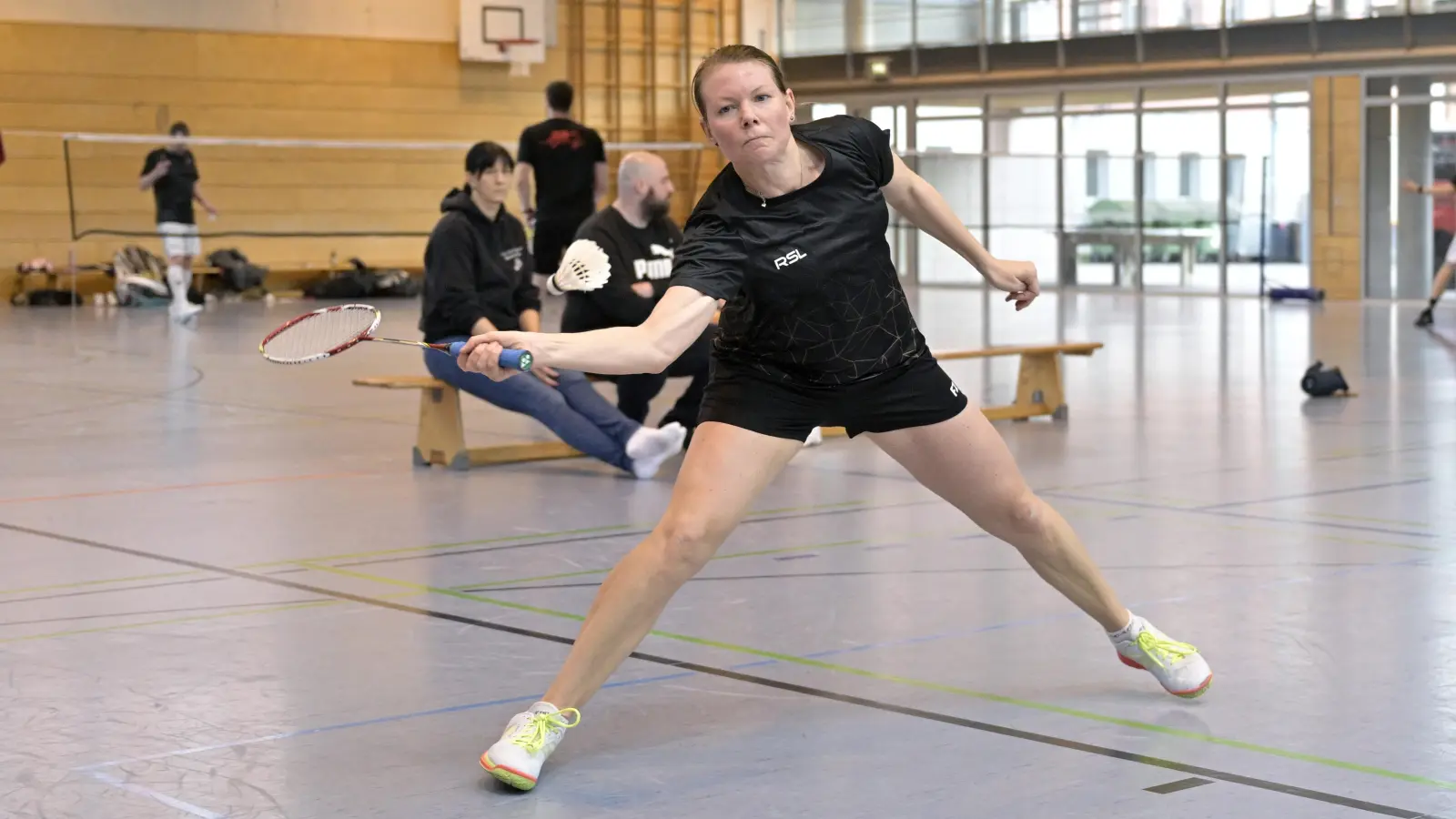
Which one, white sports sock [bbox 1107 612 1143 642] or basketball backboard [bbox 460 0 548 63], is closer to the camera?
white sports sock [bbox 1107 612 1143 642]

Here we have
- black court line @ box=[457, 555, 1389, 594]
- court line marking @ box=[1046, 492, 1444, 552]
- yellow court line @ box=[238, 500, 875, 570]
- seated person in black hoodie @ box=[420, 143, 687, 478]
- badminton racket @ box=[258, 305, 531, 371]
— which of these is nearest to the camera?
badminton racket @ box=[258, 305, 531, 371]

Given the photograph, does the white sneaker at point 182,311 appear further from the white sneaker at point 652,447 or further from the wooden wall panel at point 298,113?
the white sneaker at point 652,447

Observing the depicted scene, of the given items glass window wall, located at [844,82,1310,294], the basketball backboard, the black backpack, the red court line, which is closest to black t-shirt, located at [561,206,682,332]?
the red court line

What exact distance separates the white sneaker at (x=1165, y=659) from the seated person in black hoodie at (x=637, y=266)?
15.7 feet

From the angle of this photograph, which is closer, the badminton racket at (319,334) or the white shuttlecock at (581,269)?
the badminton racket at (319,334)

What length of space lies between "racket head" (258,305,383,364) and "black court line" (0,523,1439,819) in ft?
3.84

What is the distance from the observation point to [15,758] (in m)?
3.90

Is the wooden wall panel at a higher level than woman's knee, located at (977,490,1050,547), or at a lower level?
higher

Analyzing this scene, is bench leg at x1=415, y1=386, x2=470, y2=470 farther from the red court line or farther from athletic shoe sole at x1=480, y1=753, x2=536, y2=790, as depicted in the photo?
athletic shoe sole at x1=480, y1=753, x2=536, y2=790

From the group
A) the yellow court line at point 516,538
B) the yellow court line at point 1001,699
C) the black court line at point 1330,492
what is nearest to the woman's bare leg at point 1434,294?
the black court line at point 1330,492

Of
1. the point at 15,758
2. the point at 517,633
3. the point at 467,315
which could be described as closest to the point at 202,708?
the point at 15,758

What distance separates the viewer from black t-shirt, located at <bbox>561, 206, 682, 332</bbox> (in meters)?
9.12

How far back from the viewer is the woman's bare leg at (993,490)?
411 cm

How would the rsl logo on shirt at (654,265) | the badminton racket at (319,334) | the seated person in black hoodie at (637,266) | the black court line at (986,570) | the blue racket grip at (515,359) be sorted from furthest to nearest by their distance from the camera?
the rsl logo on shirt at (654,265) → the seated person in black hoodie at (637,266) → the black court line at (986,570) → the badminton racket at (319,334) → the blue racket grip at (515,359)
